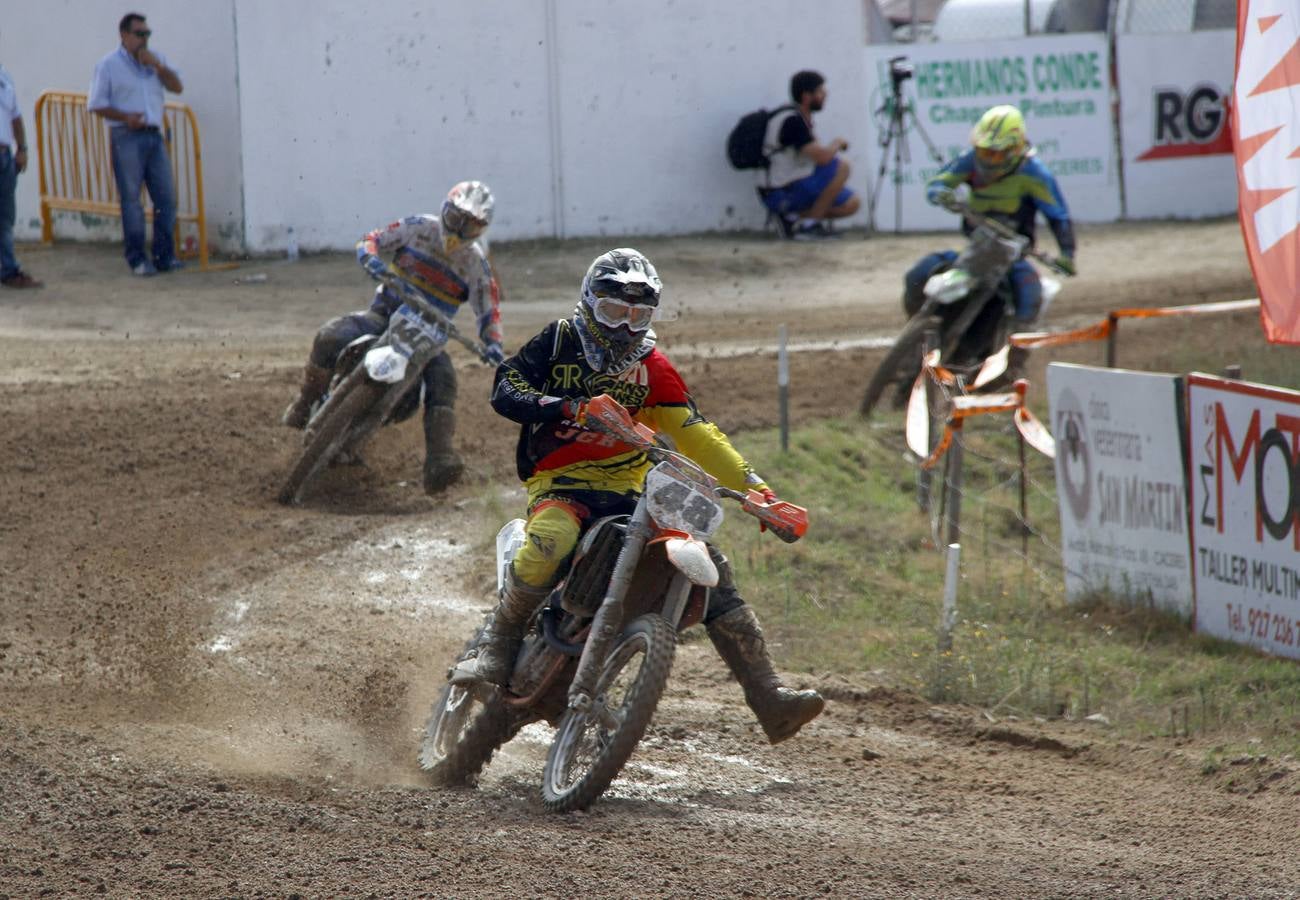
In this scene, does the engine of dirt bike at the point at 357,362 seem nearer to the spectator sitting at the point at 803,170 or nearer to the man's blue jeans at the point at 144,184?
the man's blue jeans at the point at 144,184

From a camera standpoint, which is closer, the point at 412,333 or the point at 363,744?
the point at 363,744

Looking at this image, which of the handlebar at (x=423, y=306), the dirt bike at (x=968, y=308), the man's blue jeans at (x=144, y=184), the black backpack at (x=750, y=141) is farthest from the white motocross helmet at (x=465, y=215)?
the black backpack at (x=750, y=141)

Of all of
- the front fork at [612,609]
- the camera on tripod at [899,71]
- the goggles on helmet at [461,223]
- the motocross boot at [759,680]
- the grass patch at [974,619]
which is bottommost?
the grass patch at [974,619]

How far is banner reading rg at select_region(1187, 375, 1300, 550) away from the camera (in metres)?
7.69

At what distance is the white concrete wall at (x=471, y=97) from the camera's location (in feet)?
54.1

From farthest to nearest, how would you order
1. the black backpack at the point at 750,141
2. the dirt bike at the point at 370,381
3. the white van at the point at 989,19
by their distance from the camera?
the white van at the point at 989,19 < the black backpack at the point at 750,141 < the dirt bike at the point at 370,381

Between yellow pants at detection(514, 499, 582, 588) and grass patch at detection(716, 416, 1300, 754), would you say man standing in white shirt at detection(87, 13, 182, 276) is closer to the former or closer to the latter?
grass patch at detection(716, 416, 1300, 754)

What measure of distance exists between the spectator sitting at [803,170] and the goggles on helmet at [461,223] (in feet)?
32.1

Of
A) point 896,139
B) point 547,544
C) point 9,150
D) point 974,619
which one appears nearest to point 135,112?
point 9,150

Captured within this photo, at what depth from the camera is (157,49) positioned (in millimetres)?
16484

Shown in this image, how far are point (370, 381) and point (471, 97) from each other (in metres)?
9.07

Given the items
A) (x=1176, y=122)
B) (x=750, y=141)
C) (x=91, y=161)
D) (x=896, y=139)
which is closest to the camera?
(x=91, y=161)

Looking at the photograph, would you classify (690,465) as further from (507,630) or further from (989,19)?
(989,19)

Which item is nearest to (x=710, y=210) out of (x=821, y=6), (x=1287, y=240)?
(x=821, y=6)
